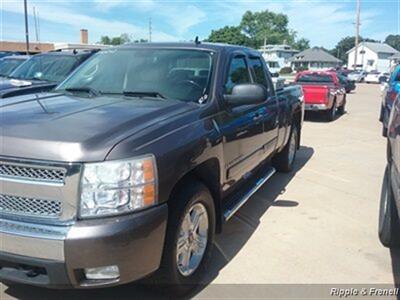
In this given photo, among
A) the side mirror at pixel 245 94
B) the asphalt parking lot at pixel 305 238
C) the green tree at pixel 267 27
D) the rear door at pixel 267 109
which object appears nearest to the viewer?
the asphalt parking lot at pixel 305 238

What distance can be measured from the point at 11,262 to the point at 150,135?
1.14 meters

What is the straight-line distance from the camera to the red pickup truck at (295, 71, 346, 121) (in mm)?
13927

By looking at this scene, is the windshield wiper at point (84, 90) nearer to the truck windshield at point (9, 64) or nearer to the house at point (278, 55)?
the truck windshield at point (9, 64)

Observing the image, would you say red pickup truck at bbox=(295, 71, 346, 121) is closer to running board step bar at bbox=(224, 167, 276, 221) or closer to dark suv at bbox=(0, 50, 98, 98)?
dark suv at bbox=(0, 50, 98, 98)

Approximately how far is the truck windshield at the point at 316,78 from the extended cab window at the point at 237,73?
1119cm

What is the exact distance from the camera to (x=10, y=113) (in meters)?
3.07

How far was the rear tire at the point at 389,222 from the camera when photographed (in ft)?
13.3

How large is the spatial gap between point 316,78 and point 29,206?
14240 millimetres

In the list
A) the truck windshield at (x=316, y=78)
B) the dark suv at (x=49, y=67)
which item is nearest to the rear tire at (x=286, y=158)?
the dark suv at (x=49, y=67)

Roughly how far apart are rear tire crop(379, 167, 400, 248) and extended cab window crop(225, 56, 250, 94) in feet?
5.85

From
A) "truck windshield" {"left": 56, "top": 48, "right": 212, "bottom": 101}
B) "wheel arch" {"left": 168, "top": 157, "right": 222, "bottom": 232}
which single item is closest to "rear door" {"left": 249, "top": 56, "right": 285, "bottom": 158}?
"truck windshield" {"left": 56, "top": 48, "right": 212, "bottom": 101}

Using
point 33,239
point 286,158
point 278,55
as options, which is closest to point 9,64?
point 286,158

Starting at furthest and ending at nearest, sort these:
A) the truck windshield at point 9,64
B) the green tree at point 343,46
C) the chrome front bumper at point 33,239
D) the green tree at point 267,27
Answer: the green tree at point 343,46
the green tree at point 267,27
the truck windshield at point 9,64
the chrome front bumper at point 33,239

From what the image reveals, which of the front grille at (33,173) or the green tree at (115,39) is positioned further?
the green tree at (115,39)
